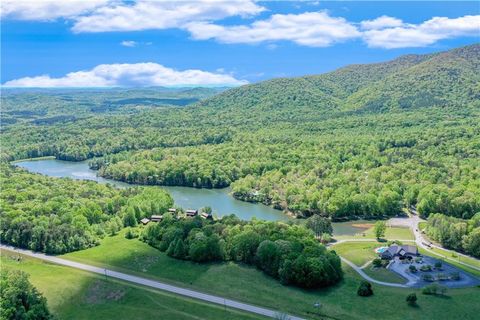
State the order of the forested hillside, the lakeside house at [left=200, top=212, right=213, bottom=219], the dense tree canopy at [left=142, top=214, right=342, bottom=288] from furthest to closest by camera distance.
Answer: the forested hillside, the lakeside house at [left=200, top=212, right=213, bottom=219], the dense tree canopy at [left=142, top=214, right=342, bottom=288]

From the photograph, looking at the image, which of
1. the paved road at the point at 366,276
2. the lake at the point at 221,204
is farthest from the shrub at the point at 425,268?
the lake at the point at 221,204

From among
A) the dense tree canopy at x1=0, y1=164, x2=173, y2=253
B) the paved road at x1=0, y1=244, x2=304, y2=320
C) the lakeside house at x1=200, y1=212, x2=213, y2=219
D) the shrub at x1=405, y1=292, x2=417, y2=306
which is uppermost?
the dense tree canopy at x1=0, y1=164, x2=173, y2=253

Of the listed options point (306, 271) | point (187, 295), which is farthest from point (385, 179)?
point (187, 295)

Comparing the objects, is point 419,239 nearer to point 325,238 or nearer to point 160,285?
point 325,238

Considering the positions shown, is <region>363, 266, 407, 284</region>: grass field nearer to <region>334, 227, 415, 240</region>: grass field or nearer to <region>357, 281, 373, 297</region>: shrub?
<region>357, 281, 373, 297</region>: shrub

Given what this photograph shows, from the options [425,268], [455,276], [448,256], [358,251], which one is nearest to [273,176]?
[358,251]

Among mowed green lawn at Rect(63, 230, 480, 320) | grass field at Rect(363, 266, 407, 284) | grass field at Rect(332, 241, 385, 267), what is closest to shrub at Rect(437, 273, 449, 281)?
mowed green lawn at Rect(63, 230, 480, 320)
